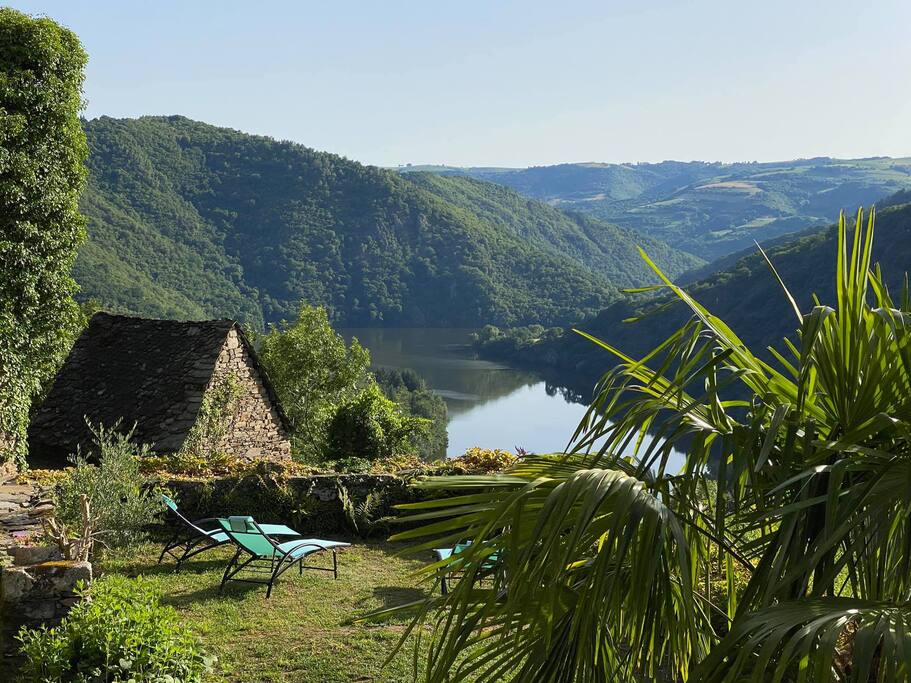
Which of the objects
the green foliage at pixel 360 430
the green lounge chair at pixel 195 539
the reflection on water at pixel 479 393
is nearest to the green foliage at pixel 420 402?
the reflection on water at pixel 479 393

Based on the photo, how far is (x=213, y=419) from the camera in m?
12.9

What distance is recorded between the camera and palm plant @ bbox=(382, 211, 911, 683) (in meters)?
2.16

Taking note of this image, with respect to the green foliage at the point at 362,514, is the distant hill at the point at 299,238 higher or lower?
higher

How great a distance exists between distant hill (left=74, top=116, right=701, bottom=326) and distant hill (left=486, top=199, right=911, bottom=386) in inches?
1138

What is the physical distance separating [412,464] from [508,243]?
122 metres

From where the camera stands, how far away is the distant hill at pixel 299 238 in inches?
4237

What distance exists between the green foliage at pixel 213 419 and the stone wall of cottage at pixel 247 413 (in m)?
0.06

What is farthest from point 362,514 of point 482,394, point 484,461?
point 482,394

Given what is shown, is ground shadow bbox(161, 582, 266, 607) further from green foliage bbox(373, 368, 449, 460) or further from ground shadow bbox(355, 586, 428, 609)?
green foliage bbox(373, 368, 449, 460)

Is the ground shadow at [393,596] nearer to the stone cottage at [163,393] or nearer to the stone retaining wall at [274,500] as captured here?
the stone retaining wall at [274,500]

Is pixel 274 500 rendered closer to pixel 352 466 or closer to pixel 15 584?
pixel 352 466

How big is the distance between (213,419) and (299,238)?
113m

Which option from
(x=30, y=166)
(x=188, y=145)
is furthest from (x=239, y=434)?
(x=188, y=145)

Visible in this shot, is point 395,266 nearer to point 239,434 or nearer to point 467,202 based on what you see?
point 467,202
